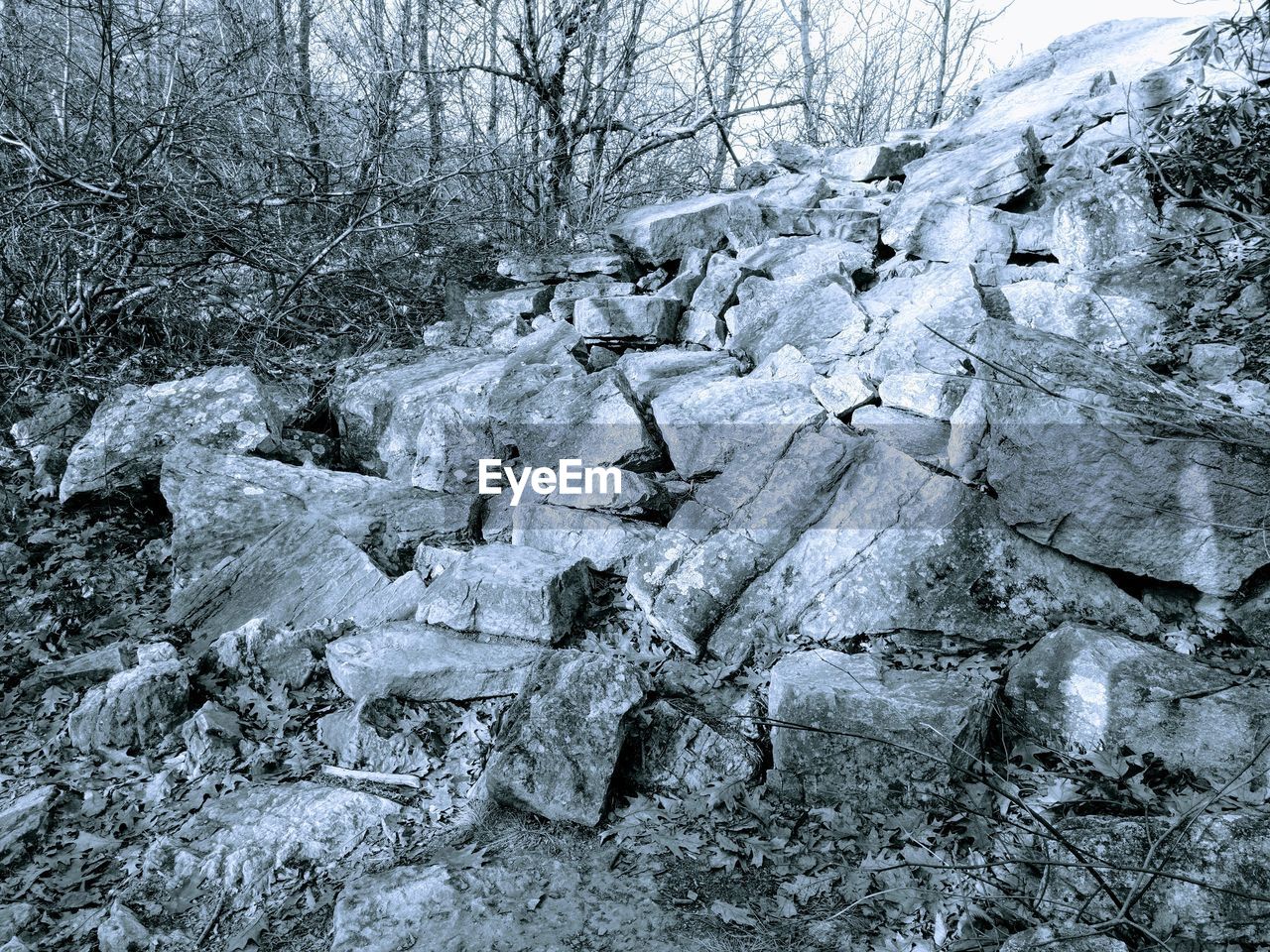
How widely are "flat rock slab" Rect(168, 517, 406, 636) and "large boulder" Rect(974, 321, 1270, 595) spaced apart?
12.1ft

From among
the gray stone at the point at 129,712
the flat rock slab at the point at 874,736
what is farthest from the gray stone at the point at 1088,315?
the gray stone at the point at 129,712

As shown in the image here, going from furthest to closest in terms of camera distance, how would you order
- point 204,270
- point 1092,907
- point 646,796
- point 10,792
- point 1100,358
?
point 204,270 < point 1100,358 < point 10,792 < point 646,796 < point 1092,907

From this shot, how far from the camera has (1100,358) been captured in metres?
4.29

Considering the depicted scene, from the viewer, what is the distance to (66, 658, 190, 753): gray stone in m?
4.20

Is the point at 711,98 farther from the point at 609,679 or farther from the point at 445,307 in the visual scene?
the point at 609,679

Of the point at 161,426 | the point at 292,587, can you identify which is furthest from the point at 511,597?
the point at 161,426

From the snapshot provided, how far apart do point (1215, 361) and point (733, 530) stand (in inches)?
116

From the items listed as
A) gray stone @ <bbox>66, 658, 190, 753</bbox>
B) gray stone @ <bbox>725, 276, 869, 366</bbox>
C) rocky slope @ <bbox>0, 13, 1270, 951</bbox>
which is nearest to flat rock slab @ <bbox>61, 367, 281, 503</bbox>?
rocky slope @ <bbox>0, 13, 1270, 951</bbox>

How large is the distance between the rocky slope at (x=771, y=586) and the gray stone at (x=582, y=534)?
3 cm

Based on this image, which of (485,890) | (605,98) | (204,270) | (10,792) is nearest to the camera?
(485,890)

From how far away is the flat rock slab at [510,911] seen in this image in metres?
2.99

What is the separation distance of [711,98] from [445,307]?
194 inches

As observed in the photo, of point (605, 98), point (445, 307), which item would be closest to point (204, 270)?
point (445, 307)

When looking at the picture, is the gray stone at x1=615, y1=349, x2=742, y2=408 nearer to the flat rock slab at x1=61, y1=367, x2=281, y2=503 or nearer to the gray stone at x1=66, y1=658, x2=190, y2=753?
the flat rock slab at x1=61, y1=367, x2=281, y2=503
